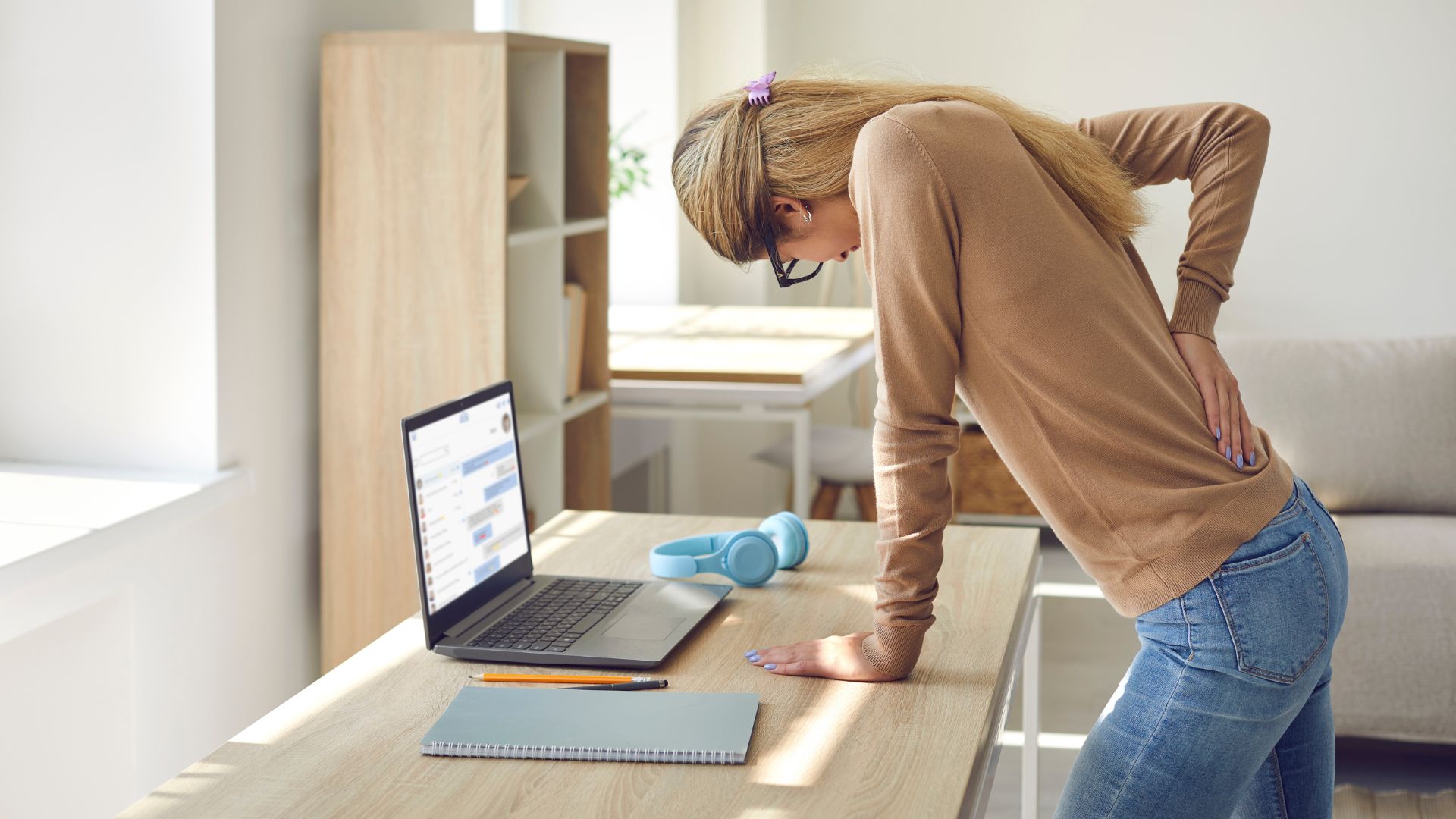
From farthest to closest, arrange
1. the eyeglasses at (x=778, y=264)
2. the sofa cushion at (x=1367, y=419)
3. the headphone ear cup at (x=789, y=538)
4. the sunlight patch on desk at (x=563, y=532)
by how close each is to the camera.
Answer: the sofa cushion at (x=1367, y=419) → the sunlight patch on desk at (x=563, y=532) → the headphone ear cup at (x=789, y=538) → the eyeglasses at (x=778, y=264)

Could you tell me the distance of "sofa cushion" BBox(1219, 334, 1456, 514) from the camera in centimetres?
304

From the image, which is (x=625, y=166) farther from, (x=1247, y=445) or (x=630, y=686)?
(x=1247, y=445)

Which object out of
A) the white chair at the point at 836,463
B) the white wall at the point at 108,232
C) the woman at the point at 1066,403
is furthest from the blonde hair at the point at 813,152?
the white chair at the point at 836,463

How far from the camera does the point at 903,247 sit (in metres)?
1.11

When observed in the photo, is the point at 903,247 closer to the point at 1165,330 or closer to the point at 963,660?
the point at 1165,330

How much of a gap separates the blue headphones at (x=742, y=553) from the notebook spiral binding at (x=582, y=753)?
0.51 meters

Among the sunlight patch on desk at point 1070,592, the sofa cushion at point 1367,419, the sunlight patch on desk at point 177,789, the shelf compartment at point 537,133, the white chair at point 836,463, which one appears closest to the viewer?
the sunlight patch on desk at point 177,789

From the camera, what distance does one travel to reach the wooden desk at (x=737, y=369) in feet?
10.1

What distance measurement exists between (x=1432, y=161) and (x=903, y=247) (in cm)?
451

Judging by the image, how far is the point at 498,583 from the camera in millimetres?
1544

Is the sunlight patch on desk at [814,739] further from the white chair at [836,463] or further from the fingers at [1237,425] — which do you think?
the white chair at [836,463]

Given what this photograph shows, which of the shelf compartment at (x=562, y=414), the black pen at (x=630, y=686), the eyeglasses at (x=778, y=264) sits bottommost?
the black pen at (x=630, y=686)

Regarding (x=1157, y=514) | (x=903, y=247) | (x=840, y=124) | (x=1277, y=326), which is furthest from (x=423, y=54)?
(x=1277, y=326)

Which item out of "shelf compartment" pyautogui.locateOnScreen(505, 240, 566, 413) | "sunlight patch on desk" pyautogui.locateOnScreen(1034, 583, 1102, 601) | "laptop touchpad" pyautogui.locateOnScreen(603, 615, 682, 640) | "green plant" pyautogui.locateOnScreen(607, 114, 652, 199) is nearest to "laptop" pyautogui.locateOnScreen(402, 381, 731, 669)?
"laptop touchpad" pyautogui.locateOnScreen(603, 615, 682, 640)
